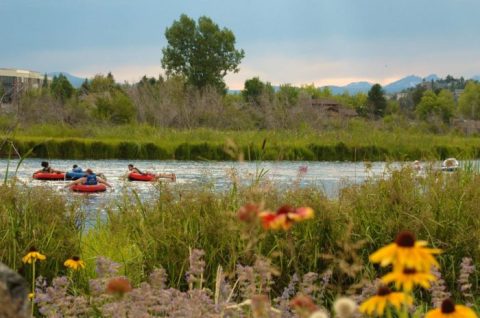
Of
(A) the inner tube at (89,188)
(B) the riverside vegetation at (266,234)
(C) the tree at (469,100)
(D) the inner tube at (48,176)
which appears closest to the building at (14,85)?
(B) the riverside vegetation at (266,234)

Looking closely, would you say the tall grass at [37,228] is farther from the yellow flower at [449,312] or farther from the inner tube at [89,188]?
the inner tube at [89,188]

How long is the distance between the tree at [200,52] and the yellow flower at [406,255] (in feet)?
284

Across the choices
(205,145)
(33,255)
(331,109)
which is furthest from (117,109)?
(33,255)

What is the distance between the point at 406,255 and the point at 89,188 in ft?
60.6

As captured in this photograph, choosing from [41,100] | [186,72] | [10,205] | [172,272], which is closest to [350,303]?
[172,272]

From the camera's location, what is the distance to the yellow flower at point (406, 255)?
173 centimetres

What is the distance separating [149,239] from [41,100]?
49.5m

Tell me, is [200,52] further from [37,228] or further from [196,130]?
[37,228]

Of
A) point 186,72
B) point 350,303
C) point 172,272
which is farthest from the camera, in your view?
point 186,72

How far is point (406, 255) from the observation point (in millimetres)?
1753

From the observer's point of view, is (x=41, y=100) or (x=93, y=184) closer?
(x=93, y=184)

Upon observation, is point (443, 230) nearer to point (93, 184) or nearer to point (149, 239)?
point (149, 239)

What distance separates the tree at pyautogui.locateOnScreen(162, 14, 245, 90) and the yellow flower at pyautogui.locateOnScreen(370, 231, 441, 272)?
3406 inches

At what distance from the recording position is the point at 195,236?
20.1ft
